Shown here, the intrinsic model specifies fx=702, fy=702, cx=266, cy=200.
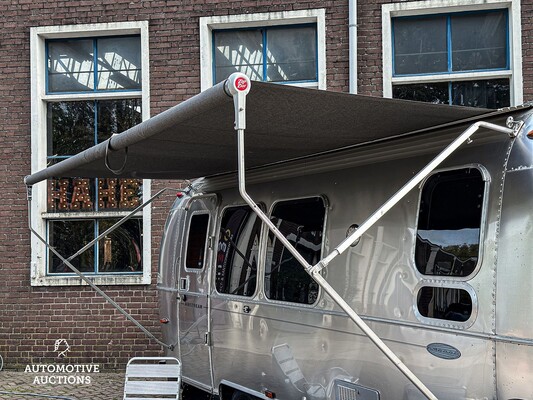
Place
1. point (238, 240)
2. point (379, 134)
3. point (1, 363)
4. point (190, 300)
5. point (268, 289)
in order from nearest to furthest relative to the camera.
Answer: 1. point (379, 134)
2. point (268, 289)
3. point (238, 240)
4. point (190, 300)
5. point (1, 363)

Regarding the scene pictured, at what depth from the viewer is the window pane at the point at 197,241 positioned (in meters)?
6.53

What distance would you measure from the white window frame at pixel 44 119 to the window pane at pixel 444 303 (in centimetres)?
624

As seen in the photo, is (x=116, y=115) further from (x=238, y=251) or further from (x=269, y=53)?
(x=238, y=251)

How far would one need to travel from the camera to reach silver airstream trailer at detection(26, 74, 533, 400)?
11.5 ft

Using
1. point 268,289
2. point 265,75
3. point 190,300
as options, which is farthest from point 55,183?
point 268,289

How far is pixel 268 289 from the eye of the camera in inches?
211

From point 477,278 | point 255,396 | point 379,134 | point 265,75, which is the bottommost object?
point 255,396

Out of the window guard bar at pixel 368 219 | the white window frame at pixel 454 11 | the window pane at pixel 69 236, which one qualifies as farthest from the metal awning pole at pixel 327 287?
the window pane at pixel 69 236

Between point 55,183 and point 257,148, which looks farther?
point 55,183

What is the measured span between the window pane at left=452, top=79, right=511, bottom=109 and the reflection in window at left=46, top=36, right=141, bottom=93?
4446 mm

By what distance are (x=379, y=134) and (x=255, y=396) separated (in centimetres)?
231

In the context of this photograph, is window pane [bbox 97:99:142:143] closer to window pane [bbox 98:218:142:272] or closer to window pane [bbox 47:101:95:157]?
window pane [bbox 47:101:95:157]

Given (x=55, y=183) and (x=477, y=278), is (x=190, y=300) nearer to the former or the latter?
(x=477, y=278)

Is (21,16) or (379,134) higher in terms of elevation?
(21,16)
